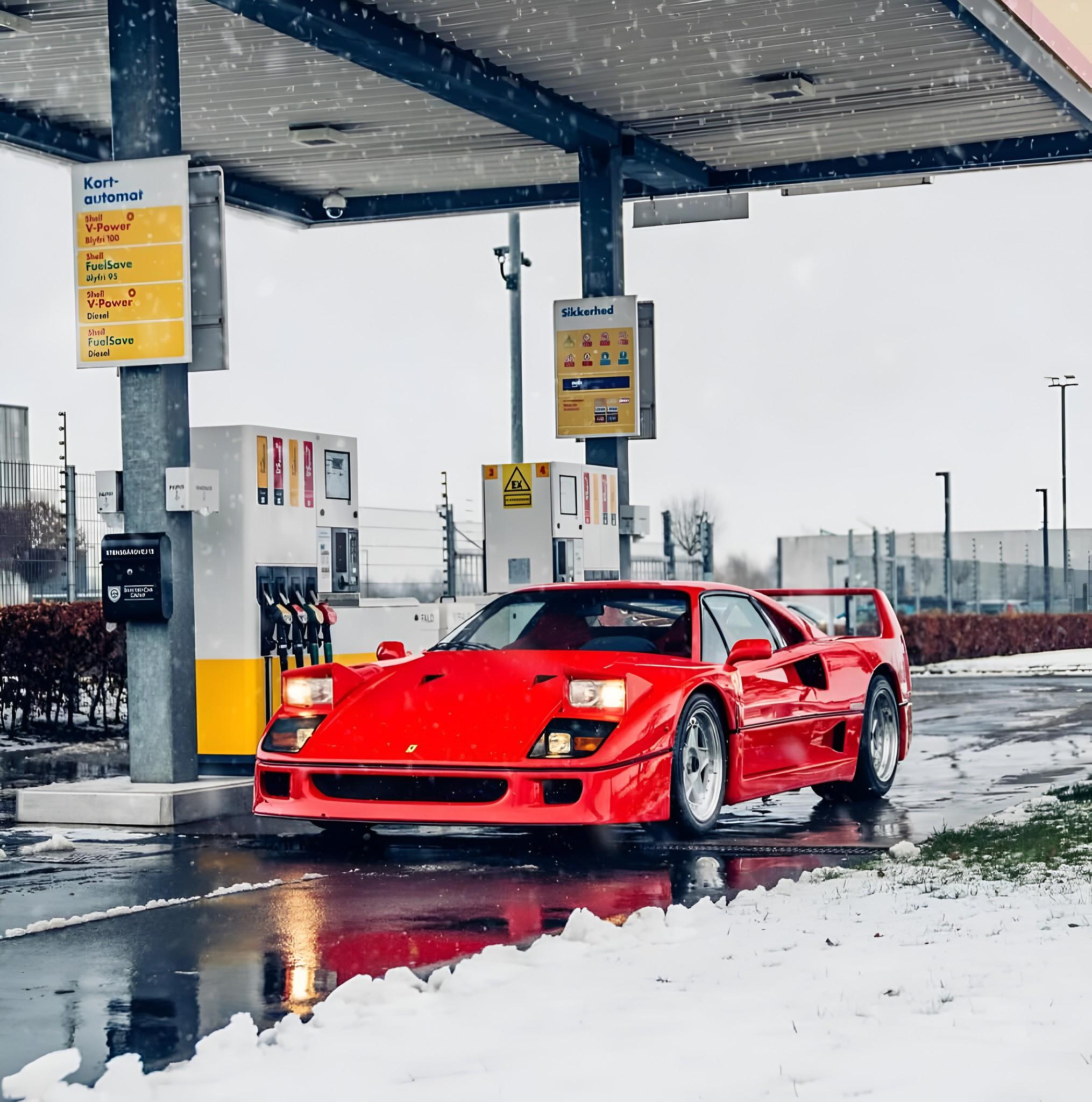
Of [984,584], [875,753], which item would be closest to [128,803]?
[875,753]

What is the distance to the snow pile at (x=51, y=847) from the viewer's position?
9094 millimetres

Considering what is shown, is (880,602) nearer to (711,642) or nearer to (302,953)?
(711,642)

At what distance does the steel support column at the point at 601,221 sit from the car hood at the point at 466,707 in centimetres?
880

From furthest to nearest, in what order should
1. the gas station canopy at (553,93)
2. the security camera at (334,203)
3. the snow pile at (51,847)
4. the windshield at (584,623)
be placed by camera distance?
the security camera at (334,203) < the gas station canopy at (553,93) < the windshield at (584,623) < the snow pile at (51,847)

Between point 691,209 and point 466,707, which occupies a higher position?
point 691,209

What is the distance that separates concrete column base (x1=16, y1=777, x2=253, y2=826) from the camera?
1038 centimetres

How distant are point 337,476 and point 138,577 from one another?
1.98 m

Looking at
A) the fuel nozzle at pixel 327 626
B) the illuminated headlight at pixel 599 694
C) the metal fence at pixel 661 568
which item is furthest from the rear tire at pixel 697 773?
the metal fence at pixel 661 568

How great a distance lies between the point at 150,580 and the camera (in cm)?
1084

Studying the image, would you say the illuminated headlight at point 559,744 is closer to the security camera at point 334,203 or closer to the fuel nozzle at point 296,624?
the fuel nozzle at point 296,624

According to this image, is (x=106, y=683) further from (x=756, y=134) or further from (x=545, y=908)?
(x=545, y=908)

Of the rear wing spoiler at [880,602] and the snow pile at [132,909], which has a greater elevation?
the rear wing spoiler at [880,602]

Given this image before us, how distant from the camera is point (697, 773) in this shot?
29.2 ft

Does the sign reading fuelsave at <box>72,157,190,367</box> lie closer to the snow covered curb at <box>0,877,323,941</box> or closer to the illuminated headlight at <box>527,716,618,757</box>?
the illuminated headlight at <box>527,716,618,757</box>
